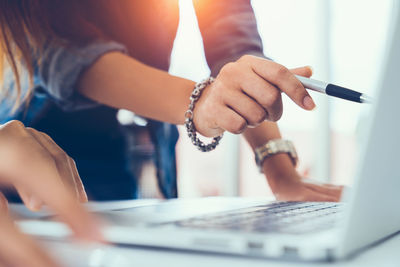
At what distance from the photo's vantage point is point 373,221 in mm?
251

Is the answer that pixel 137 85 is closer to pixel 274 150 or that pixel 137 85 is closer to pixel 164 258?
pixel 274 150

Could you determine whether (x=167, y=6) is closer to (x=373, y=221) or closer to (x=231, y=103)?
(x=231, y=103)

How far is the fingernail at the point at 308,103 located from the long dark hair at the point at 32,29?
0.34 meters

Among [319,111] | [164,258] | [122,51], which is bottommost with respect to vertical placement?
[319,111]

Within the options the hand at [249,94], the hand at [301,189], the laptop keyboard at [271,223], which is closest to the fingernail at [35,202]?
the laptop keyboard at [271,223]

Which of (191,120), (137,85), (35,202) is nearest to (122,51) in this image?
(137,85)

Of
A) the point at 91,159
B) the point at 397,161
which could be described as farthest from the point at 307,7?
the point at 397,161

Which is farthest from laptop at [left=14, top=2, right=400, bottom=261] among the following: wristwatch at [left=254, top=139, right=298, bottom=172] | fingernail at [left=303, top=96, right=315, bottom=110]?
wristwatch at [left=254, top=139, right=298, bottom=172]

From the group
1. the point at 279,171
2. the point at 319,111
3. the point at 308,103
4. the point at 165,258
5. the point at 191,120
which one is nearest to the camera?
the point at 165,258

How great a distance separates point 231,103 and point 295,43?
1.54 meters

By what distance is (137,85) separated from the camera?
0.63m

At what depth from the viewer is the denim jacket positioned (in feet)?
2.03

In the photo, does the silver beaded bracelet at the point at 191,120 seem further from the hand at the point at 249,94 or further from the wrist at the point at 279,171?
the wrist at the point at 279,171

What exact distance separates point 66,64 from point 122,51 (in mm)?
93
